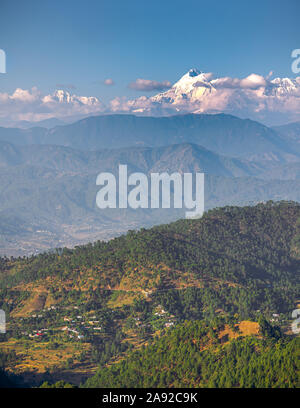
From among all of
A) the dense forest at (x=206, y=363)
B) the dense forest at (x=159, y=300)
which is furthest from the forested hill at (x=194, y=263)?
the dense forest at (x=206, y=363)

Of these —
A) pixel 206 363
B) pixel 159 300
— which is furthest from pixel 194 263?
pixel 206 363

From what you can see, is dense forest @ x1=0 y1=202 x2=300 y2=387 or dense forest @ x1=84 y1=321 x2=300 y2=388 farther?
dense forest @ x1=0 y1=202 x2=300 y2=387

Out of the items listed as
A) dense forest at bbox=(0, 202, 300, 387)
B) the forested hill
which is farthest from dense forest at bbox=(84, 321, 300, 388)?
the forested hill

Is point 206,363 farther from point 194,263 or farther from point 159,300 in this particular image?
point 194,263

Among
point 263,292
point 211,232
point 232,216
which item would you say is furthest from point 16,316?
point 232,216

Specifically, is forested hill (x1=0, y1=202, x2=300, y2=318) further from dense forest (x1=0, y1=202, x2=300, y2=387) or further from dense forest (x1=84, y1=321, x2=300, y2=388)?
dense forest (x1=84, y1=321, x2=300, y2=388)

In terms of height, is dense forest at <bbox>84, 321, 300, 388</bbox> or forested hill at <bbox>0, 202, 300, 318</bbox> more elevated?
forested hill at <bbox>0, 202, 300, 318</bbox>

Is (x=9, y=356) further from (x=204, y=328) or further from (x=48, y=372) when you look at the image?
(x=204, y=328)

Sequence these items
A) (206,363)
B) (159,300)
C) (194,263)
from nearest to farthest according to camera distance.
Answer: (206,363) → (159,300) → (194,263)

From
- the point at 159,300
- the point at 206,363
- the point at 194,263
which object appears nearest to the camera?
the point at 206,363
